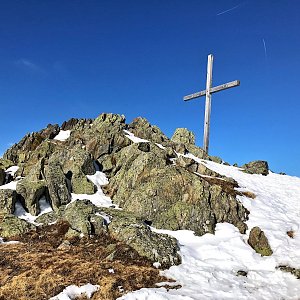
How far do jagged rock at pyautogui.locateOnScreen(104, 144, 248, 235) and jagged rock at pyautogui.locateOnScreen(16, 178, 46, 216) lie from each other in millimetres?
5661

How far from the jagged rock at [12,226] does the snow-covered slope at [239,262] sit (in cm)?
979

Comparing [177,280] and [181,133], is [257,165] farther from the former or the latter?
[177,280]

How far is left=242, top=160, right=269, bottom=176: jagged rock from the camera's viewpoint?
123 ft

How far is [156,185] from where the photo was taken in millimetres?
23031

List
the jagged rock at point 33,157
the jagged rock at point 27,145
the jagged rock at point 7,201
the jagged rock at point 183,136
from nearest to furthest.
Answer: the jagged rock at point 7,201 → the jagged rock at point 33,157 → the jagged rock at point 27,145 → the jagged rock at point 183,136

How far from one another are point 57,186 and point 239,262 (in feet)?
48.8

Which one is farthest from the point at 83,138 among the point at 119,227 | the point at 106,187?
the point at 119,227

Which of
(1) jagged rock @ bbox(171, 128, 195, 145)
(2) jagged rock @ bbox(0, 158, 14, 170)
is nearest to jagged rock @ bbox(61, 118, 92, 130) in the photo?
(2) jagged rock @ bbox(0, 158, 14, 170)

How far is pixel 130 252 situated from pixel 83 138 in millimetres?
22622

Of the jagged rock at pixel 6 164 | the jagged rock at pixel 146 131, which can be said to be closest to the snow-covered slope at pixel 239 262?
the jagged rock at pixel 146 131

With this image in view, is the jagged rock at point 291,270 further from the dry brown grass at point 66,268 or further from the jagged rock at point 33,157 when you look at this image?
the jagged rock at point 33,157

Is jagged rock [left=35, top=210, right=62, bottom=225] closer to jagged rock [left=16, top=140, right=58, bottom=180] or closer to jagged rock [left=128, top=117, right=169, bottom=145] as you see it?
jagged rock [left=16, top=140, right=58, bottom=180]

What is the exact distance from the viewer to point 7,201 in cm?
2219

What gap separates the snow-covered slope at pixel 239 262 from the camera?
12.9m
